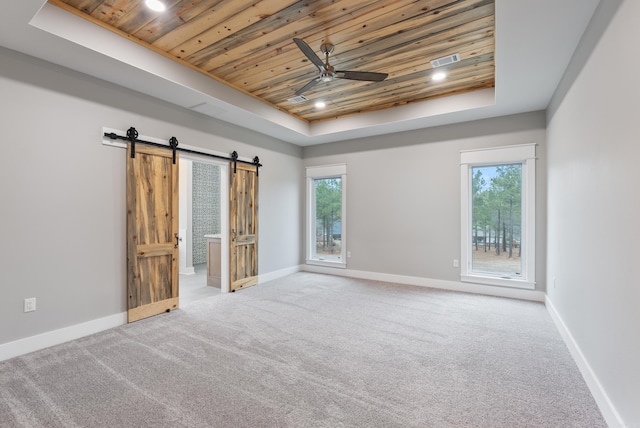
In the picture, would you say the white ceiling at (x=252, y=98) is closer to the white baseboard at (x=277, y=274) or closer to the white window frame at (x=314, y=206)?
the white window frame at (x=314, y=206)

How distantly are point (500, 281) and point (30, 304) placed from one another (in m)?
5.71

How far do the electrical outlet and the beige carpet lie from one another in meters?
0.42

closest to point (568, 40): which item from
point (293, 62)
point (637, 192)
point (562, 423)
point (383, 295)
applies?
point (637, 192)

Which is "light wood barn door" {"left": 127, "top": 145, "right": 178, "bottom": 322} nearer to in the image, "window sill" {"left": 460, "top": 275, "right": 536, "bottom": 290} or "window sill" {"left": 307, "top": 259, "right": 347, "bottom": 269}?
"window sill" {"left": 307, "top": 259, "right": 347, "bottom": 269}

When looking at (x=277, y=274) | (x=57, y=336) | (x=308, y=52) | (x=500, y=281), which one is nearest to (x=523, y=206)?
(x=500, y=281)

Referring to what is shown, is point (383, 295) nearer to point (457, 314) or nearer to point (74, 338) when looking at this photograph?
point (457, 314)

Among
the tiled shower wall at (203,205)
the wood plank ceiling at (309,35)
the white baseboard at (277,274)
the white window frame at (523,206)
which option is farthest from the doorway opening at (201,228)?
the white window frame at (523,206)

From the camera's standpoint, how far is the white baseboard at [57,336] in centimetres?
262

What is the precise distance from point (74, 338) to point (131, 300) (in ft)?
1.98

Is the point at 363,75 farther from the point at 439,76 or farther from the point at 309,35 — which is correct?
the point at 439,76

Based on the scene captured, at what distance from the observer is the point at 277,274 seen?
5844mm

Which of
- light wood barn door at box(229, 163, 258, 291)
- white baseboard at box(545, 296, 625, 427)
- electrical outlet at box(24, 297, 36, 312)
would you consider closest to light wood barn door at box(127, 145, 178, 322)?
electrical outlet at box(24, 297, 36, 312)

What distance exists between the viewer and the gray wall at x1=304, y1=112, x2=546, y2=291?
4.46 meters

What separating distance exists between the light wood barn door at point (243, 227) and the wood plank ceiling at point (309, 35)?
1.55 metres
